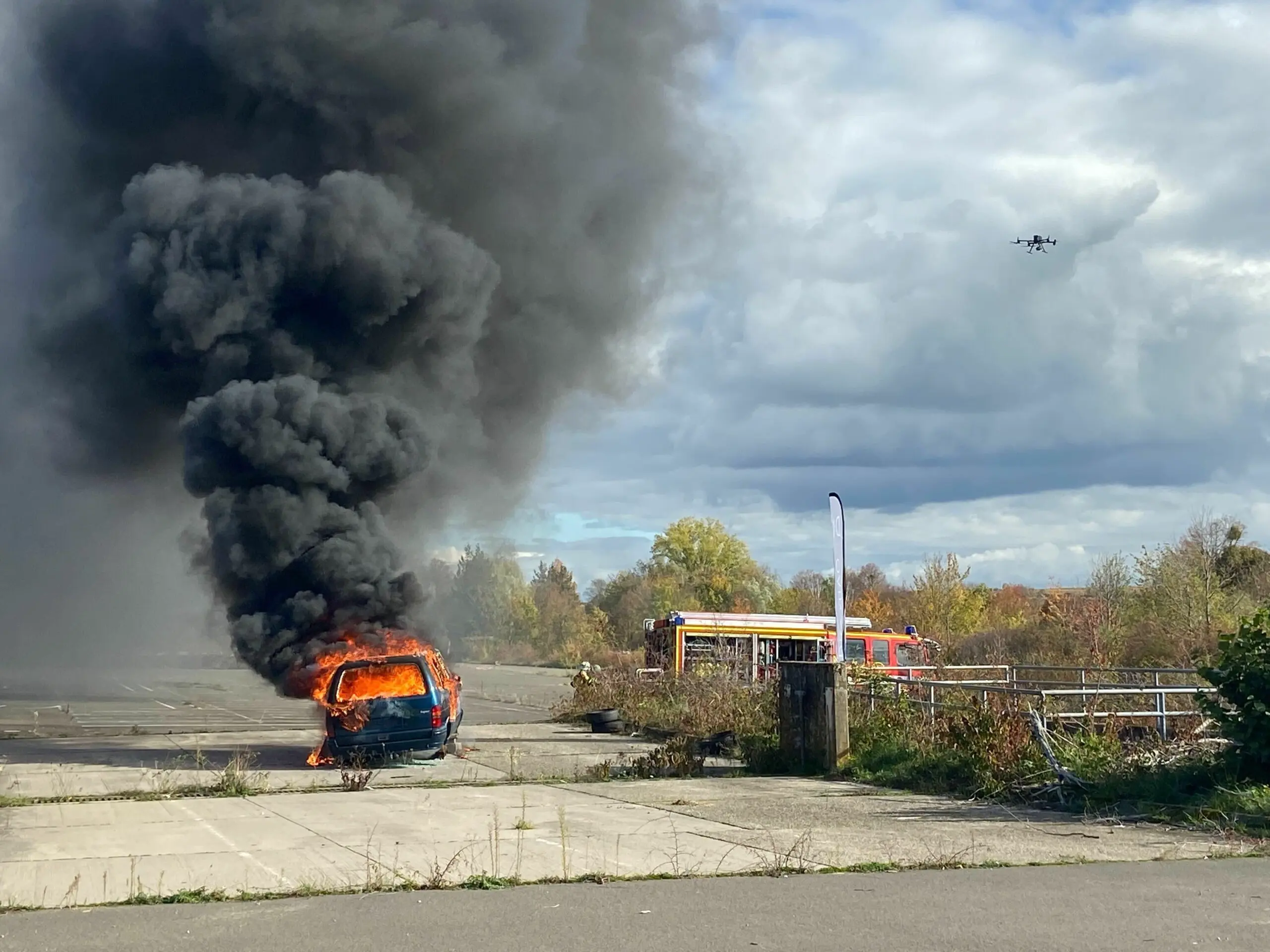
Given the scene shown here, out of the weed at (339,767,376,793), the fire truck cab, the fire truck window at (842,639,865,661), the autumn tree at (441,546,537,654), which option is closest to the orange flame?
the weed at (339,767,376,793)

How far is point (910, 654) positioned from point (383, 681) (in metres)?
17.9

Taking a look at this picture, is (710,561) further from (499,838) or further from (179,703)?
(499,838)

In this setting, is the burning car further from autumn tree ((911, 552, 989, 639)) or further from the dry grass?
autumn tree ((911, 552, 989, 639))

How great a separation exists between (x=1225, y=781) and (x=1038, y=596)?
7275cm

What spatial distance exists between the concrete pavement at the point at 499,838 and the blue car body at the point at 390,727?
2417mm

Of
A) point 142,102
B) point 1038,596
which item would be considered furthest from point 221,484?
point 1038,596

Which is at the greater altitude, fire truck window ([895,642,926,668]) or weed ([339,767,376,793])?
fire truck window ([895,642,926,668])

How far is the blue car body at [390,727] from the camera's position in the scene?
16.7 meters

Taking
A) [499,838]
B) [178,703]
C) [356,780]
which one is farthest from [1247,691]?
[178,703]

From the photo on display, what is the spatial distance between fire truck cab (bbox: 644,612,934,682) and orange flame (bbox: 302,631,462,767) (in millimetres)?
10301

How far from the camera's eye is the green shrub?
11719mm

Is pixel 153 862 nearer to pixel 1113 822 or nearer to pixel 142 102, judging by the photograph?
pixel 1113 822

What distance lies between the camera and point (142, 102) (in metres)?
22.9

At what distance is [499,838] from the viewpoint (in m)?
10.6
